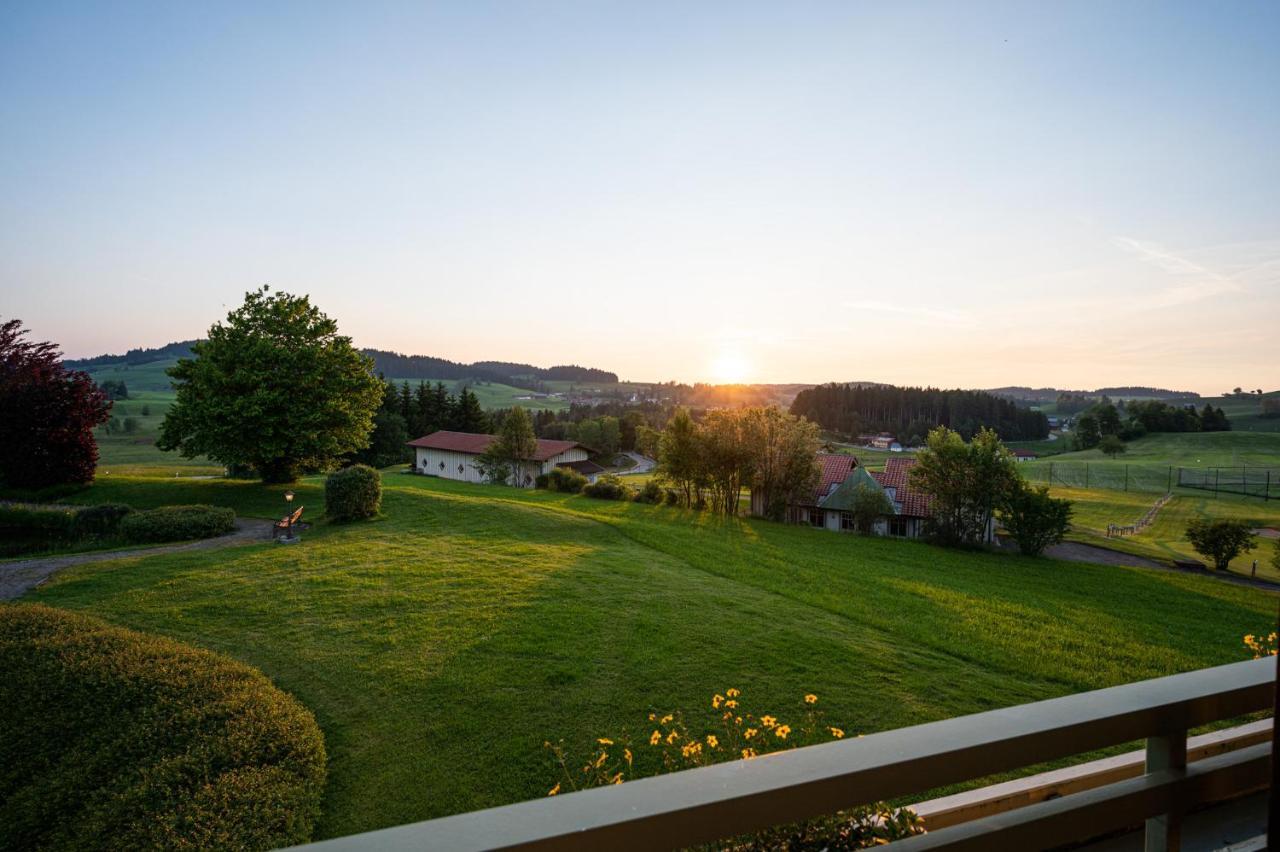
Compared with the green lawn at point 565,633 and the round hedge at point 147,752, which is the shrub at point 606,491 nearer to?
the green lawn at point 565,633

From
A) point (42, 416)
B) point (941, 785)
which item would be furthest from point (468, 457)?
point (941, 785)

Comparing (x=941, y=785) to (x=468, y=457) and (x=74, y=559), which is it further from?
(x=468, y=457)

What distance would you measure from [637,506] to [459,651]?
17.5 meters

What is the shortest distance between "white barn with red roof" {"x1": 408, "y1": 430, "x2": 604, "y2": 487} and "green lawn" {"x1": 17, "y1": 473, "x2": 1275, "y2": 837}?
22860 millimetres

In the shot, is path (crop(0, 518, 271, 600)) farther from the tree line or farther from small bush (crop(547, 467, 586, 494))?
the tree line

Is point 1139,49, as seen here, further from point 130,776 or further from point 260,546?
point 260,546

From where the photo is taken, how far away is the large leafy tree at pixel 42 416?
19312mm

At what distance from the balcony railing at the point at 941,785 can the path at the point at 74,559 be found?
1228cm

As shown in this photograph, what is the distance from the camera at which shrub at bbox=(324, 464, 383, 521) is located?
1532cm

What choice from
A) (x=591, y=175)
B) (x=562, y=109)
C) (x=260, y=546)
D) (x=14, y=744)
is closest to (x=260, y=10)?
(x=562, y=109)

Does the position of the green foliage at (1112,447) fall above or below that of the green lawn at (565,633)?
above

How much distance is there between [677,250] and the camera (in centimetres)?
1648

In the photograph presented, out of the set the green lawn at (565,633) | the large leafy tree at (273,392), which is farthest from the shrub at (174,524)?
the large leafy tree at (273,392)

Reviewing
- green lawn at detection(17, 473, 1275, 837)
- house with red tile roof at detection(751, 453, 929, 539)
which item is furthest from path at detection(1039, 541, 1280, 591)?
green lawn at detection(17, 473, 1275, 837)
